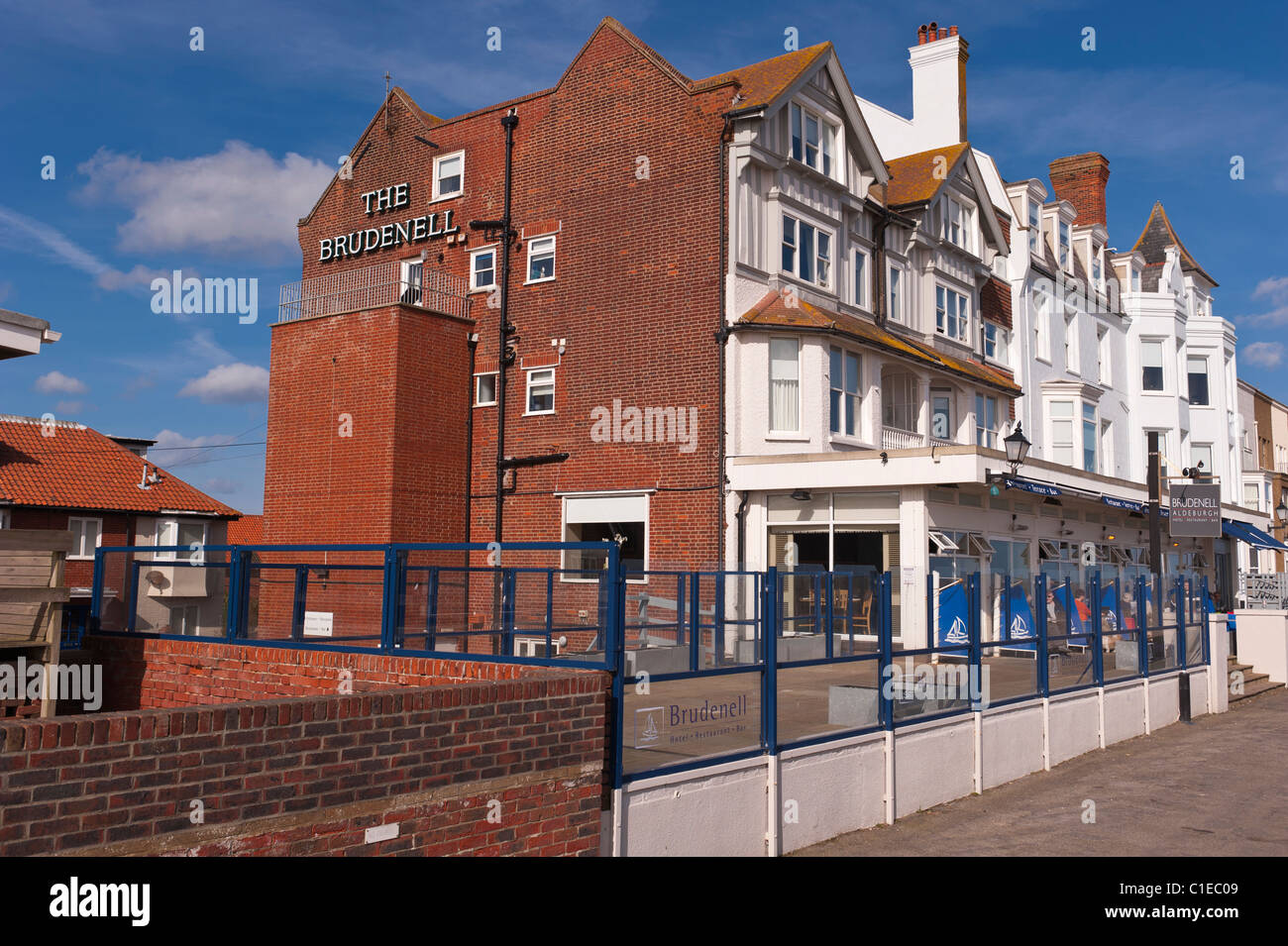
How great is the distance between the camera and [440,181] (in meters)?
28.9

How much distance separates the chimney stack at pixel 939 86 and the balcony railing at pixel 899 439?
10941 mm

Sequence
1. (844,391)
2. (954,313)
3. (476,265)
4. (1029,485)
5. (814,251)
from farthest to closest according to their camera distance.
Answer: (954,313) < (476,265) < (814,251) < (844,391) < (1029,485)

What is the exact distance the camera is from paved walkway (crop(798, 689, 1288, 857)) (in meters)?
9.47

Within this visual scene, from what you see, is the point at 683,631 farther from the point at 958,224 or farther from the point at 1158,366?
the point at 1158,366

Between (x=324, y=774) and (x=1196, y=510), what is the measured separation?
17.4 metres

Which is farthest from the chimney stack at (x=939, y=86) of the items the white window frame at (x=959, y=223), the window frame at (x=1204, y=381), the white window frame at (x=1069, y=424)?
the window frame at (x=1204, y=381)

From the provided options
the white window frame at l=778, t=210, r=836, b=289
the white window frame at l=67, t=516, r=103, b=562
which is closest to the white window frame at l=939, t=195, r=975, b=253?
the white window frame at l=778, t=210, r=836, b=289

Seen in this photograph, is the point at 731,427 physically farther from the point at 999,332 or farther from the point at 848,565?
the point at 999,332

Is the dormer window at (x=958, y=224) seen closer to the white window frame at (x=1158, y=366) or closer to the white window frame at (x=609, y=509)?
the white window frame at (x=609, y=509)

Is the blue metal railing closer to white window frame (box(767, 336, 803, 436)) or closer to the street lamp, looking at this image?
the street lamp

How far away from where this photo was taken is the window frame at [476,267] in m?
27.0

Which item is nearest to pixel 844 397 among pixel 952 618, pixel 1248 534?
pixel 952 618

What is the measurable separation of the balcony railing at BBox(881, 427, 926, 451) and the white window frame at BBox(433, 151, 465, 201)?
12.3 m

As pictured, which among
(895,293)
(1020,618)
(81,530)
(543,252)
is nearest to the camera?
(1020,618)
